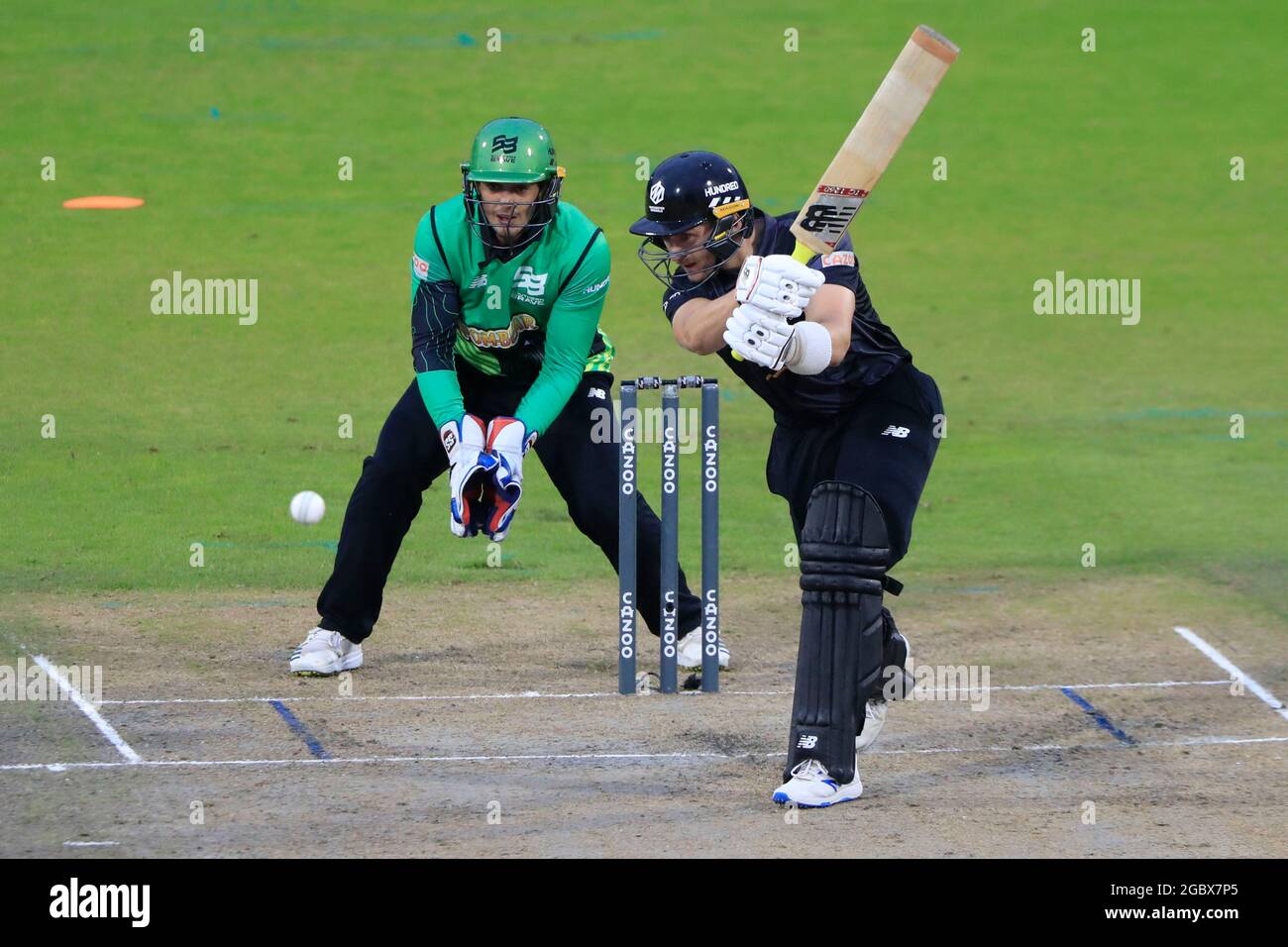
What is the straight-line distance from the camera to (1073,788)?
635cm

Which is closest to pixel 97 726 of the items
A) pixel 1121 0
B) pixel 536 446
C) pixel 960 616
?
pixel 536 446

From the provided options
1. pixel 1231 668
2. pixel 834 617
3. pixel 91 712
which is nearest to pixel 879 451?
pixel 834 617

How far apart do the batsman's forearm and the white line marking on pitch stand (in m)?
2.82

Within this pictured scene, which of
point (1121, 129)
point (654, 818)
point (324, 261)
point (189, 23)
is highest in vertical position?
point (189, 23)

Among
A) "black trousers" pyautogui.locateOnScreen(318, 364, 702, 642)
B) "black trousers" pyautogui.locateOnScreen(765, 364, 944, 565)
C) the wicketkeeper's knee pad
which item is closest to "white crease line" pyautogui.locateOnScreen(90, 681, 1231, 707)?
"black trousers" pyautogui.locateOnScreen(318, 364, 702, 642)

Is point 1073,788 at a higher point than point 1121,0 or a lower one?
lower

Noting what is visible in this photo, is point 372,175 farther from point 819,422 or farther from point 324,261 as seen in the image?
point 819,422

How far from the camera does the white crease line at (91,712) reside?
6.62m

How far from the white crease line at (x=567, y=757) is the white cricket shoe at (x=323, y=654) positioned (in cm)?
113

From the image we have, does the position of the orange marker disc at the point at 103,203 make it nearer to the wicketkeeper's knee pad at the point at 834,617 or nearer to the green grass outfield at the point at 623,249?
the green grass outfield at the point at 623,249

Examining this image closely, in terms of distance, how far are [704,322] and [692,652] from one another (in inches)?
83.9

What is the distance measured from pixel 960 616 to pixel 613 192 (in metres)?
10.0

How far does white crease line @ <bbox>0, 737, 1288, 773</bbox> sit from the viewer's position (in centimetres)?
646

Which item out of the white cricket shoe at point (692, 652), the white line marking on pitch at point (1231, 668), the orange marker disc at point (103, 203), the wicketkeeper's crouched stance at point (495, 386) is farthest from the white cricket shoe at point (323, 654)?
the orange marker disc at point (103, 203)
